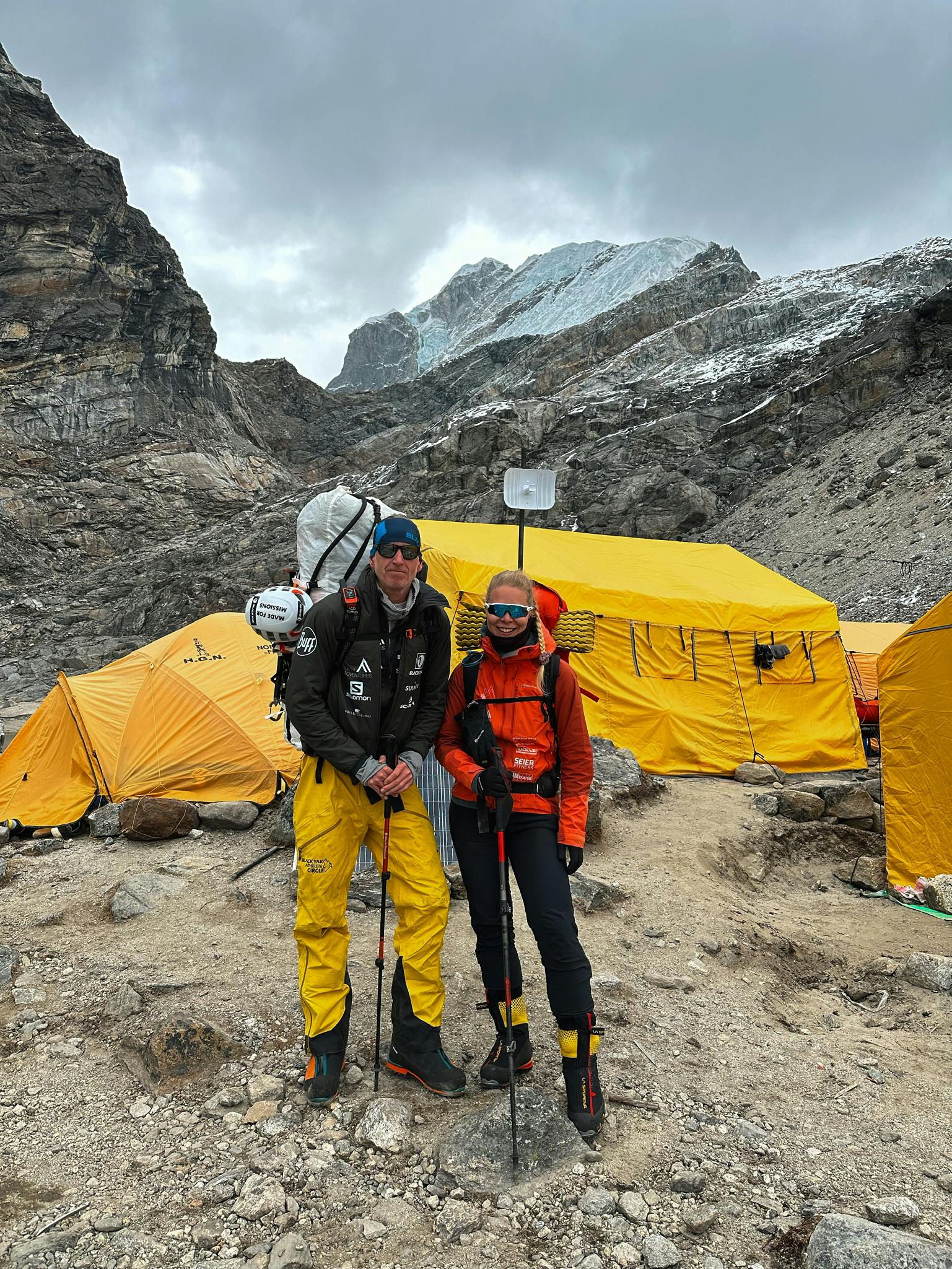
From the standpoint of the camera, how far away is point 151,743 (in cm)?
874

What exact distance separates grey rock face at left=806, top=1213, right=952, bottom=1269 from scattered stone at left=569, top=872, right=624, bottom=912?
331cm

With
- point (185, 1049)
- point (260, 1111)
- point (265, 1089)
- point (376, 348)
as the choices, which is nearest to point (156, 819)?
point (185, 1049)

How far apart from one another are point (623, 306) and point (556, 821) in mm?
76532

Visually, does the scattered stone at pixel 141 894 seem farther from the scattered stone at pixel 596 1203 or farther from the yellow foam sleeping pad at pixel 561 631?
the scattered stone at pixel 596 1203

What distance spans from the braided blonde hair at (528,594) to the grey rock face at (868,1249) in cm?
212

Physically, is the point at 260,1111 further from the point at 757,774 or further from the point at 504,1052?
the point at 757,774

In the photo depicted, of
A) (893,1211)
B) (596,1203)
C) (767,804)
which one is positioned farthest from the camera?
(767,804)

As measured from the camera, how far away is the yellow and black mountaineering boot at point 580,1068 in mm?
3084

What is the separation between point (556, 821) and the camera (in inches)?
132

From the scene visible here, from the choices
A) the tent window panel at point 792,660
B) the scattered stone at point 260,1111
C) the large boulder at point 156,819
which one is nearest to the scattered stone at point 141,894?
the large boulder at point 156,819

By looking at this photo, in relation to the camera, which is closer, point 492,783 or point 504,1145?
point 504,1145

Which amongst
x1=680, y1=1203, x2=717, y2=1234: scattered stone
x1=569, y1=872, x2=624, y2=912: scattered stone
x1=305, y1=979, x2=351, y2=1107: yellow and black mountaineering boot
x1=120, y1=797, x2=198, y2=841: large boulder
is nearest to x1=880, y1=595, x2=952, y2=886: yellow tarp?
x1=569, y1=872, x2=624, y2=912: scattered stone

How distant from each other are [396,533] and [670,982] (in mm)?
3312

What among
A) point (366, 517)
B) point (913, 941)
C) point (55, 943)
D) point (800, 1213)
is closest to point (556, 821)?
point (800, 1213)
